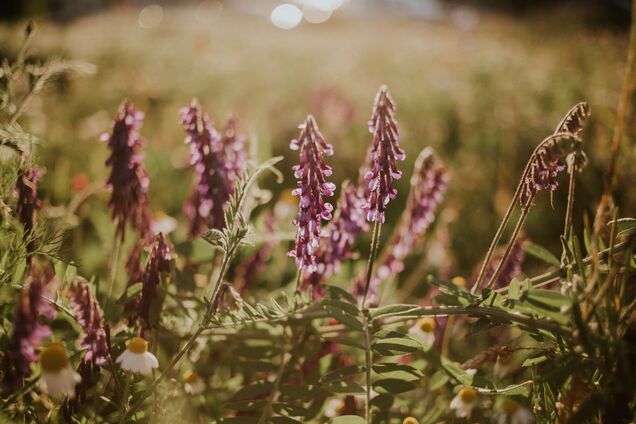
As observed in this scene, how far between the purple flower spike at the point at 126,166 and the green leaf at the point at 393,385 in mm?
817

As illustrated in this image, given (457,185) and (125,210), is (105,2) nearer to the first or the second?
(457,185)

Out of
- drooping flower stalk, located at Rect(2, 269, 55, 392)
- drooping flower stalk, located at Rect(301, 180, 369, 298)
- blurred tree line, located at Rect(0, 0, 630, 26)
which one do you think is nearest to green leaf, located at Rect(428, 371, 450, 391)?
drooping flower stalk, located at Rect(301, 180, 369, 298)

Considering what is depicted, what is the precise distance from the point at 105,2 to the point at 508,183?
17.3 meters

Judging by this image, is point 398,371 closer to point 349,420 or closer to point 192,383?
point 349,420

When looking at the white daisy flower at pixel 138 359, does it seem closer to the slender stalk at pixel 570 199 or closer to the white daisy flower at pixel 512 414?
the white daisy flower at pixel 512 414

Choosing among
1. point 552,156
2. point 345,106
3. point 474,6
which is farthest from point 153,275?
point 474,6

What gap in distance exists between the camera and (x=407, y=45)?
382 inches

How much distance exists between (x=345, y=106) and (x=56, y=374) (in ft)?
12.2

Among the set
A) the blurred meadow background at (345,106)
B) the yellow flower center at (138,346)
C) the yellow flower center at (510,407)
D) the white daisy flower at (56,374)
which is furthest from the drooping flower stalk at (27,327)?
the yellow flower center at (510,407)

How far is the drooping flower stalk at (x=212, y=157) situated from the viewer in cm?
149

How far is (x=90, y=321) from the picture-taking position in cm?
116

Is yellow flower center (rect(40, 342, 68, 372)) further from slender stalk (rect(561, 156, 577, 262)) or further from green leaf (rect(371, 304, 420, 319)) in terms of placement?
slender stalk (rect(561, 156, 577, 262))

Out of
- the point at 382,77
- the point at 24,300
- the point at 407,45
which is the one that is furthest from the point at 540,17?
the point at 24,300

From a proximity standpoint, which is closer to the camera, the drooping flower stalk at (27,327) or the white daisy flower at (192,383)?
the drooping flower stalk at (27,327)
